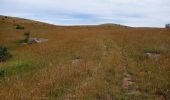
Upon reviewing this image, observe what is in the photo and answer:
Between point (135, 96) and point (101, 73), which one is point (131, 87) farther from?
point (101, 73)

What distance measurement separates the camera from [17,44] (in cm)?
4591

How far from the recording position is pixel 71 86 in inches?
583

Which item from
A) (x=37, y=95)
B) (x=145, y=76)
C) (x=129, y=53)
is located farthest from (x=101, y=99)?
(x=129, y=53)

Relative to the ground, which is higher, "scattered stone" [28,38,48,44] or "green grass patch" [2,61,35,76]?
"scattered stone" [28,38,48,44]

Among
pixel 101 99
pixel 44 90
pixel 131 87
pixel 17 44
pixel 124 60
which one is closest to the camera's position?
pixel 101 99

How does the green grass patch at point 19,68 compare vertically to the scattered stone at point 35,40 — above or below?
below

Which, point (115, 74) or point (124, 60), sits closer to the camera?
point (115, 74)

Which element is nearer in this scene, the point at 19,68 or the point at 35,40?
the point at 19,68

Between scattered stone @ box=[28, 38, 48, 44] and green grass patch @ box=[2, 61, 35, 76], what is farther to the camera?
scattered stone @ box=[28, 38, 48, 44]

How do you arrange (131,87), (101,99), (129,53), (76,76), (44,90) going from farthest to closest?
(129,53)
(76,76)
(131,87)
(44,90)
(101,99)

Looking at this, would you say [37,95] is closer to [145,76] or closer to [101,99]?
[101,99]

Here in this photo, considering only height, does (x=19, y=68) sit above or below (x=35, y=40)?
below

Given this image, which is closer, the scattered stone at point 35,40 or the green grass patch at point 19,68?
the green grass patch at point 19,68

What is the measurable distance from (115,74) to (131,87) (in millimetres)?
2833
